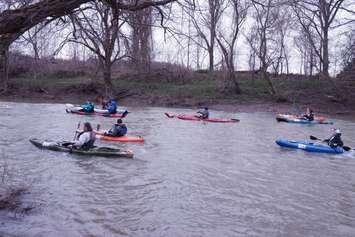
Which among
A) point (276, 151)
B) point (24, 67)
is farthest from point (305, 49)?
point (276, 151)

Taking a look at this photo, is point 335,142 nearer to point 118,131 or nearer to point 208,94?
point 118,131

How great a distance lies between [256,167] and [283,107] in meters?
23.5

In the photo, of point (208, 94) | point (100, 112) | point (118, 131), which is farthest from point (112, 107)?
point (208, 94)

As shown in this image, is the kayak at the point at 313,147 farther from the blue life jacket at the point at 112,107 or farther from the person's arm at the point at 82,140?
the blue life jacket at the point at 112,107

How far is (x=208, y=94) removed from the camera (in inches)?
1650

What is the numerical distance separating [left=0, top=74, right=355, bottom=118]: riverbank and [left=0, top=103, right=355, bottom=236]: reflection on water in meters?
17.7

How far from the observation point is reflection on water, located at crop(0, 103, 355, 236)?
959 centimetres

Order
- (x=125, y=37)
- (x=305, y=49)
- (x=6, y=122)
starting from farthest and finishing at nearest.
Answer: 1. (x=305, y=49)
2. (x=6, y=122)
3. (x=125, y=37)

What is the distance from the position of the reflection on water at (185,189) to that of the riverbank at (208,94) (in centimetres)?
1765

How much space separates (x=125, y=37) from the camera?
770 cm

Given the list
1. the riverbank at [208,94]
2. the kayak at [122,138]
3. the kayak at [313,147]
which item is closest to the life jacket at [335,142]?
→ the kayak at [313,147]

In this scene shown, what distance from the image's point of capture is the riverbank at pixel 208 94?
3956cm

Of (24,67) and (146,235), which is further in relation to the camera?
(24,67)

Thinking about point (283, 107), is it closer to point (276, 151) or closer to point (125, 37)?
point (276, 151)
